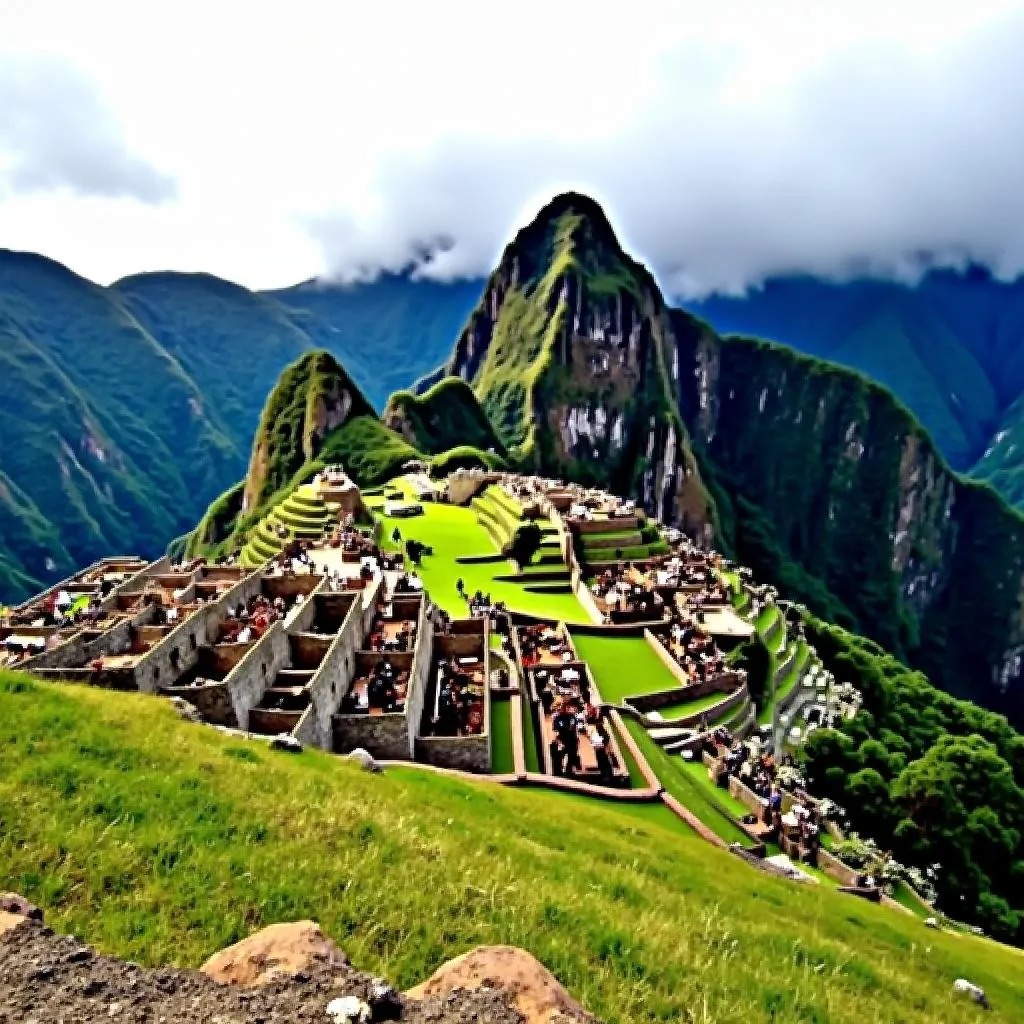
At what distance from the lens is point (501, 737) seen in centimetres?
2395

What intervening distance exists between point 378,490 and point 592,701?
227 ft

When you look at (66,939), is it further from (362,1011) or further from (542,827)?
(542,827)

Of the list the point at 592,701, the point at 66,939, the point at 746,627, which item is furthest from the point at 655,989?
the point at 746,627

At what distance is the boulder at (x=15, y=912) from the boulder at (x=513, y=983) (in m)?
3.02

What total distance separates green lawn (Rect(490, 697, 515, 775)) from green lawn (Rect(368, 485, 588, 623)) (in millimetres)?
15651

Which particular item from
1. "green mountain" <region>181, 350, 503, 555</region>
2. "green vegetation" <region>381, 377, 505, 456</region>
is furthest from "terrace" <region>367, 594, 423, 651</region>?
"green vegetation" <region>381, 377, 505, 456</region>

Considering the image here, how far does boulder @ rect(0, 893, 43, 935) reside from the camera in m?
6.00

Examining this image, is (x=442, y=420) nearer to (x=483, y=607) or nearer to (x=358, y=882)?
(x=483, y=607)

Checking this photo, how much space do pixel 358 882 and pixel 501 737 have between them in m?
16.2

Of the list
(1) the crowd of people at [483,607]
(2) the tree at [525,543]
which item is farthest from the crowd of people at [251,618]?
(2) the tree at [525,543]

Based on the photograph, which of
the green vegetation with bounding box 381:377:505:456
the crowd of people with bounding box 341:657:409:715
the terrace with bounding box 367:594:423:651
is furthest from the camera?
the green vegetation with bounding box 381:377:505:456

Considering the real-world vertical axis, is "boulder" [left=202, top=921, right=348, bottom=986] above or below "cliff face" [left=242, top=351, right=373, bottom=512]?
below

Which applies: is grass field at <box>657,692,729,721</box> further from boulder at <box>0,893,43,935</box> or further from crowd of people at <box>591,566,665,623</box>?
boulder at <box>0,893,43,935</box>

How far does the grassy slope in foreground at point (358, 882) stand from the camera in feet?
23.6
